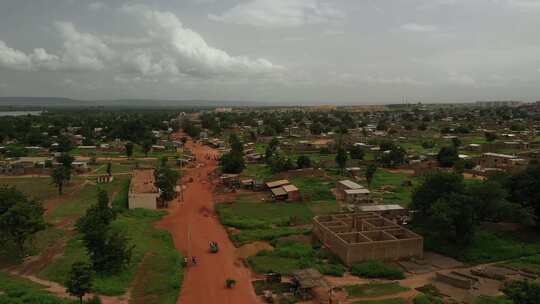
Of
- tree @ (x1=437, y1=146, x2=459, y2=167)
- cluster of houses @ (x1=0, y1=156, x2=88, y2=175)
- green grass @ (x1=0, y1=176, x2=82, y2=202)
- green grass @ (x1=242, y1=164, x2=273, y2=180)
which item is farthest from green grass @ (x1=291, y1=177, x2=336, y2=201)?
cluster of houses @ (x1=0, y1=156, x2=88, y2=175)

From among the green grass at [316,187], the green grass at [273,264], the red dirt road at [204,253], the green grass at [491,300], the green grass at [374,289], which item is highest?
the green grass at [316,187]

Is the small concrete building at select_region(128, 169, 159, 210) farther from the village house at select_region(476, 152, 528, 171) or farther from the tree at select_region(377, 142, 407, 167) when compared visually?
the village house at select_region(476, 152, 528, 171)

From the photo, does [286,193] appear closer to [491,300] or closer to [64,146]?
[491,300]

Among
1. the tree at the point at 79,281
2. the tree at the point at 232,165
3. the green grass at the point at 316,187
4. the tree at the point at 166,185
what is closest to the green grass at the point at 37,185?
the tree at the point at 166,185

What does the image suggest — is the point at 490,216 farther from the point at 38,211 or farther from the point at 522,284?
the point at 38,211

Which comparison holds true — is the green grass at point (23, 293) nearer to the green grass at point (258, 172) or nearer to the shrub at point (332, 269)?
the shrub at point (332, 269)

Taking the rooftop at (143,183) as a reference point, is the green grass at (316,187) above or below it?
below

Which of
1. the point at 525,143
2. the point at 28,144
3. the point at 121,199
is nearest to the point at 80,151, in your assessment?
the point at 28,144
